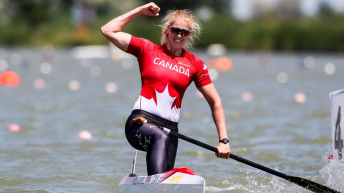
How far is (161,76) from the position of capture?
4832 millimetres

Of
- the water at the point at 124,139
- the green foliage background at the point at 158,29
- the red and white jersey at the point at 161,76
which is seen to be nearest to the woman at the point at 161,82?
the red and white jersey at the point at 161,76

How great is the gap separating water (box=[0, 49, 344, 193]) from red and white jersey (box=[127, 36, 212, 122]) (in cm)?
129

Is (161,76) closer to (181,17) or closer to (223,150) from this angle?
(181,17)

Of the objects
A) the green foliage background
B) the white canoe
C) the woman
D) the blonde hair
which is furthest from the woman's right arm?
the green foliage background

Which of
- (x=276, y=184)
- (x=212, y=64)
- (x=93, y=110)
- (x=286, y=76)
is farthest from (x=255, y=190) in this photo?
(x=212, y=64)

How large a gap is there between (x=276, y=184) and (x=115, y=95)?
10.2 meters

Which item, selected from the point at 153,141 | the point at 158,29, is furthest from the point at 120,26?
the point at 158,29

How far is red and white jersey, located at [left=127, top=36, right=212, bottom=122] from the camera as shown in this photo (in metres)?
4.85

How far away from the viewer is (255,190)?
19.0ft

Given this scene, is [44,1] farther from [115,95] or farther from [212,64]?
[115,95]

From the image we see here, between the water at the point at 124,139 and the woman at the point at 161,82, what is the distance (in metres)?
1.14

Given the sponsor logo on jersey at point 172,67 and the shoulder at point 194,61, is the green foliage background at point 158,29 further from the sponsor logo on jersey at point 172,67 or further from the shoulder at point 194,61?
the sponsor logo on jersey at point 172,67

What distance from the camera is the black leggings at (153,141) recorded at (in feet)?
Result: 15.5

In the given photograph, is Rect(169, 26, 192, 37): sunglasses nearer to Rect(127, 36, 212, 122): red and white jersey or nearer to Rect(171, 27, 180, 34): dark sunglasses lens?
Rect(171, 27, 180, 34): dark sunglasses lens
